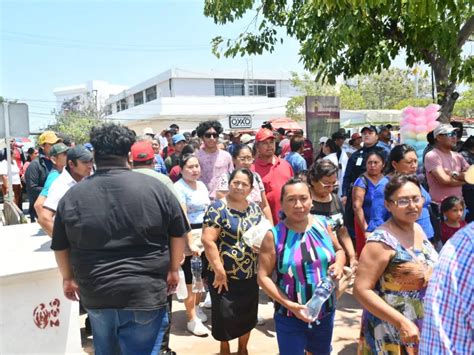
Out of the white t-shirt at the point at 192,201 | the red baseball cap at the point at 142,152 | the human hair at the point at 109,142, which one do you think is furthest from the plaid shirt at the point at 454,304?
the white t-shirt at the point at 192,201

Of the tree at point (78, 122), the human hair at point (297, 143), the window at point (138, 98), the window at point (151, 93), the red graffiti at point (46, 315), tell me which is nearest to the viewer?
the red graffiti at point (46, 315)

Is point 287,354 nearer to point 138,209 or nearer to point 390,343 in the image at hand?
point 390,343

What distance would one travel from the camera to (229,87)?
1800 inches

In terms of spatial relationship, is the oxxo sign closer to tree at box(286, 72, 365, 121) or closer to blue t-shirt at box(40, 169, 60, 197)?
blue t-shirt at box(40, 169, 60, 197)

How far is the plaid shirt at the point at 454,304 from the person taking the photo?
1332 millimetres

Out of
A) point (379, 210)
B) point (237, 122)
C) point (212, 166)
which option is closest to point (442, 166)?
point (379, 210)

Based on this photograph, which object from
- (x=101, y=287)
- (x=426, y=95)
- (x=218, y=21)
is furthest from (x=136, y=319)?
(x=426, y=95)

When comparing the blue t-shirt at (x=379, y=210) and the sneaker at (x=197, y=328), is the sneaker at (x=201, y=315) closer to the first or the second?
→ the sneaker at (x=197, y=328)

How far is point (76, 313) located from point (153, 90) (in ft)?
150

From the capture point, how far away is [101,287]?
95.3 inches

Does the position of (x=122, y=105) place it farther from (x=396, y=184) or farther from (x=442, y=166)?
(x=396, y=184)

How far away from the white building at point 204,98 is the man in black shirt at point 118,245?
114 feet

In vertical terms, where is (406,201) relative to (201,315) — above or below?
Result: above

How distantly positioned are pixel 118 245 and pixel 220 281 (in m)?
1.21
